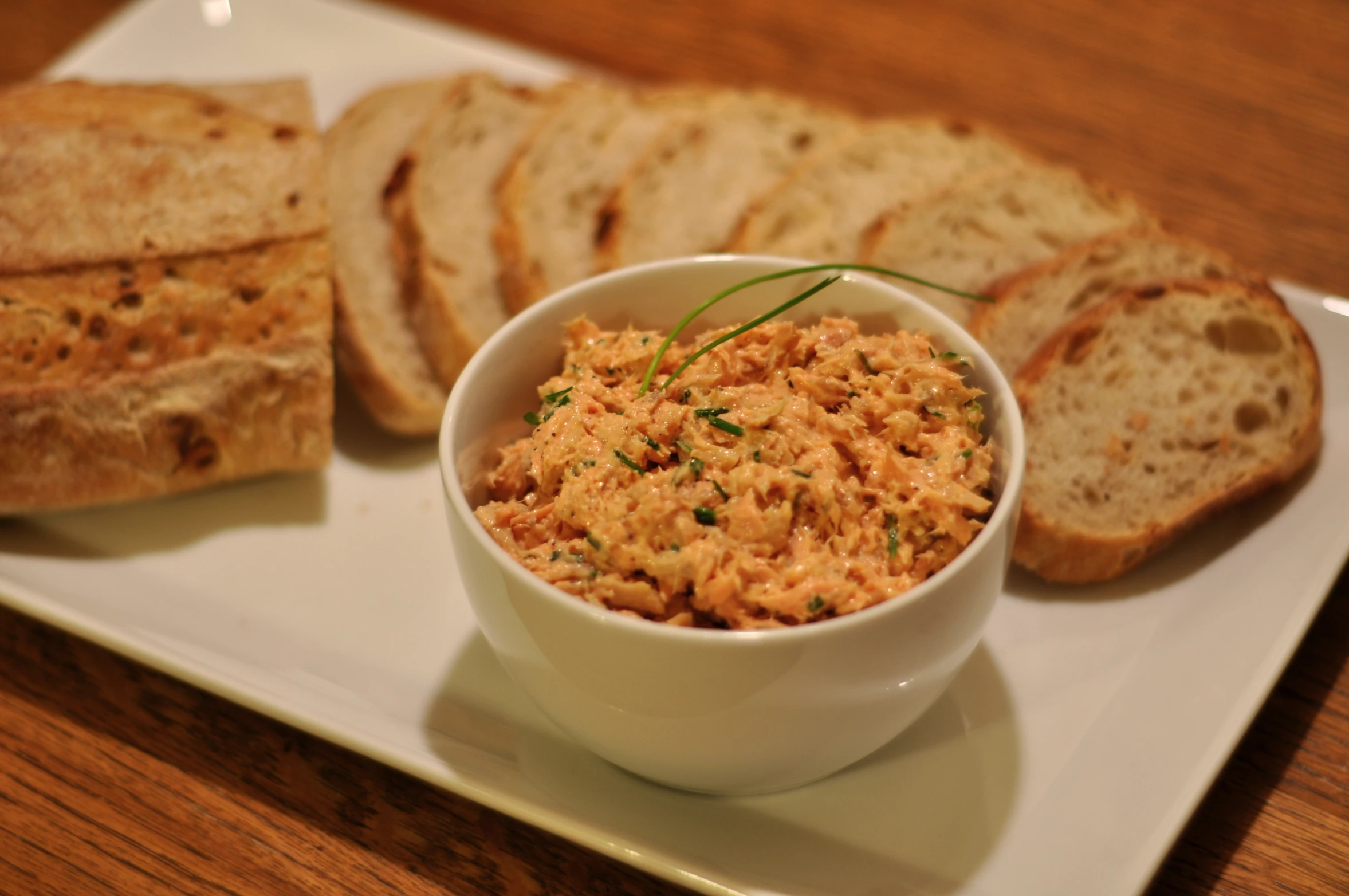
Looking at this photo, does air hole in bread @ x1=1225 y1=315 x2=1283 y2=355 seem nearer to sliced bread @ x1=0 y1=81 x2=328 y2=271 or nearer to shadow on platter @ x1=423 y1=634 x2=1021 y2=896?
shadow on platter @ x1=423 y1=634 x2=1021 y2=896

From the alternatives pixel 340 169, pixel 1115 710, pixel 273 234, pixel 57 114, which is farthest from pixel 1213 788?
pixel 57 114

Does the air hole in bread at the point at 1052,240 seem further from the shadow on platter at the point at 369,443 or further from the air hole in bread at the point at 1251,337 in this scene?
the shadow on platter at the point at 369,443

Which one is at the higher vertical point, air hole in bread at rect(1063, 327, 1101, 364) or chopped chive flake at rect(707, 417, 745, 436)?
chopped chive flake at rect(707, 417, 745, 436)

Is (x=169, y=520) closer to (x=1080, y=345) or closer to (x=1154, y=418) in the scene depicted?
(x=1080, y=345)

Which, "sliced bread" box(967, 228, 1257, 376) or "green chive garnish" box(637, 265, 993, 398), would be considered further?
"sliced bread" box(967, 228, 1257, 376)

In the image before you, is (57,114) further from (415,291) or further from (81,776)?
(81,776)

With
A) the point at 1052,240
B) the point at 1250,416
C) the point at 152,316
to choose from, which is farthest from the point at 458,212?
the point at 1250,416

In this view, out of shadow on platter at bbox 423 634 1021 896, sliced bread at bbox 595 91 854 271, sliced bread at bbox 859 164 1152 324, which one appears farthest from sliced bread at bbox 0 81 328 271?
sliced bread at bbox 859 164 1152 324
